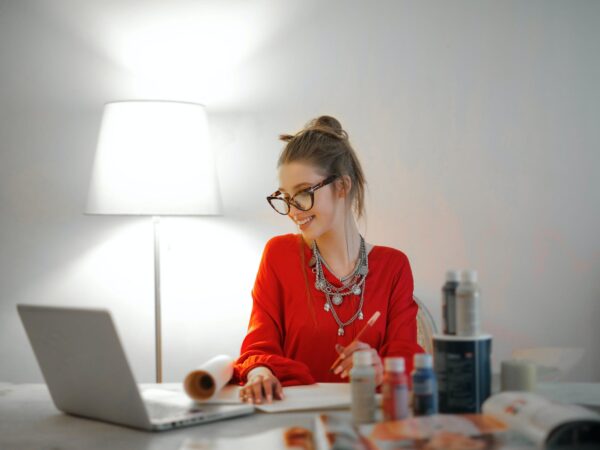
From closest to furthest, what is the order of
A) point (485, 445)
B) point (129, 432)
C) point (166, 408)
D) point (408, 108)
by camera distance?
point (485, 445), point (129, 432), point (166, 408), point (408, 108)

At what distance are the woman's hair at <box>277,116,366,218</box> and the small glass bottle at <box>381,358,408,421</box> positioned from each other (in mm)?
863

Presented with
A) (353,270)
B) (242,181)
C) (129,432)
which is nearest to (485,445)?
(129,432)

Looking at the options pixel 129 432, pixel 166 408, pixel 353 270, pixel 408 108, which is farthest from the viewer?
pixel 408 108

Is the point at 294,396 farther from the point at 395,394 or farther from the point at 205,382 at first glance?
the point at 395,394

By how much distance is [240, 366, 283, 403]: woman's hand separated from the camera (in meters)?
1.51

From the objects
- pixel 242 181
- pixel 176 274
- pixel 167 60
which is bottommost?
pixel 176 274

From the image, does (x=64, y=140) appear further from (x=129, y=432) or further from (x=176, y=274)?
(x=129, y=432)

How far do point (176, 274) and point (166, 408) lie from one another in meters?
1.49

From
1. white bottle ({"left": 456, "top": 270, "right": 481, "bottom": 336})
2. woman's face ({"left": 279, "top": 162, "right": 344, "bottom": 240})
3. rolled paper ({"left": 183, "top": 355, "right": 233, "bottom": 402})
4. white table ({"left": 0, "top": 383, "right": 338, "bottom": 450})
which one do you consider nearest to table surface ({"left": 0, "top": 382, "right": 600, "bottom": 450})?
white table ({"left": 0, "top": 383, "right": 338, "bottom": 450})

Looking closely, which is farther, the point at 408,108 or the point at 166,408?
the point at 408,108

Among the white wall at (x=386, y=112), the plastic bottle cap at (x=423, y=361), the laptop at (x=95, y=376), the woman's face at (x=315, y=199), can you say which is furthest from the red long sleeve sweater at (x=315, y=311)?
the white wall at (x=386, y=112)

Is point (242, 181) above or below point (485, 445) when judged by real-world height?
above

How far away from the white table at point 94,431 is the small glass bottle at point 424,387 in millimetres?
163

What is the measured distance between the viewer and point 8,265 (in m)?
2.93
